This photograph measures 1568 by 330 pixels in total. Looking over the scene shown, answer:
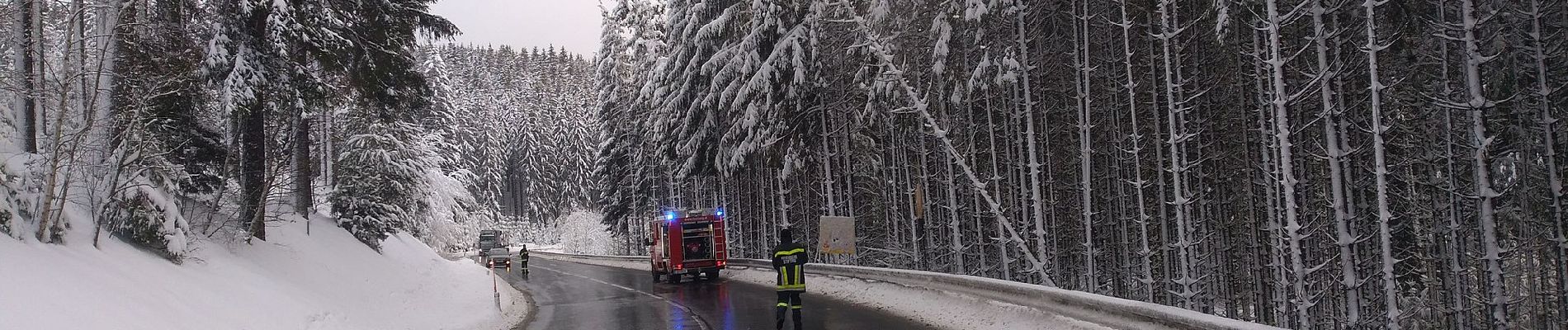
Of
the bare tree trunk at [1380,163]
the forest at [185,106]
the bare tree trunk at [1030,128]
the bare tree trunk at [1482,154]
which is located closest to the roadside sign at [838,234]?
the bare tree trunk at [1030,128]

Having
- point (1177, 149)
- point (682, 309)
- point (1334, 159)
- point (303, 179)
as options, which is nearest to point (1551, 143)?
point (1334, 159)

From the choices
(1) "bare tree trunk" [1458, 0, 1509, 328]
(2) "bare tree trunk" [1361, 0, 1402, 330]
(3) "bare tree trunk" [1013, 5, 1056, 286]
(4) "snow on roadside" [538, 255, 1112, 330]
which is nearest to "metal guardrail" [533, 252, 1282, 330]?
(4) "snow on roadside" [538, 255, 1112, 330]

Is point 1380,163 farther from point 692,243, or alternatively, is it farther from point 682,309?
point 692,243

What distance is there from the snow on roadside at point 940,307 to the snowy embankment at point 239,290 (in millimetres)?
7087

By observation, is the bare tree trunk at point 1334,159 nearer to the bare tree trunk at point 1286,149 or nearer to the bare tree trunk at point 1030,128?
the bare tree trunk at point 1286,149

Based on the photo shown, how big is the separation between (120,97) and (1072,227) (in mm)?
17740

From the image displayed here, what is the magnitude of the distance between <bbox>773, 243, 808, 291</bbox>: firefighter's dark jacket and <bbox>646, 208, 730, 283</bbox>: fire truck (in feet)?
50.1

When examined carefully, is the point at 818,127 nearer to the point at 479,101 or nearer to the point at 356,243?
the point at 356,243

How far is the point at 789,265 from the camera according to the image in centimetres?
1399

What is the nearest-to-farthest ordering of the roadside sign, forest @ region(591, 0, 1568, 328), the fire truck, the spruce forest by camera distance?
forest @ region(591, 0, 1568, 328)
the spruce forest
the roadside sign
the fire truck

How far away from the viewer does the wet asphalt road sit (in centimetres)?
1556

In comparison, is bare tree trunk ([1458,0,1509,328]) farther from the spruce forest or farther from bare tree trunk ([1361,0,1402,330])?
bare tree trunk ([1361,0,1402,330])

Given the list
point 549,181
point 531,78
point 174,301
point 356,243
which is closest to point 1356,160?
point 174,301

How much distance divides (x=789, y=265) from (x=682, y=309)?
5.86 meters
